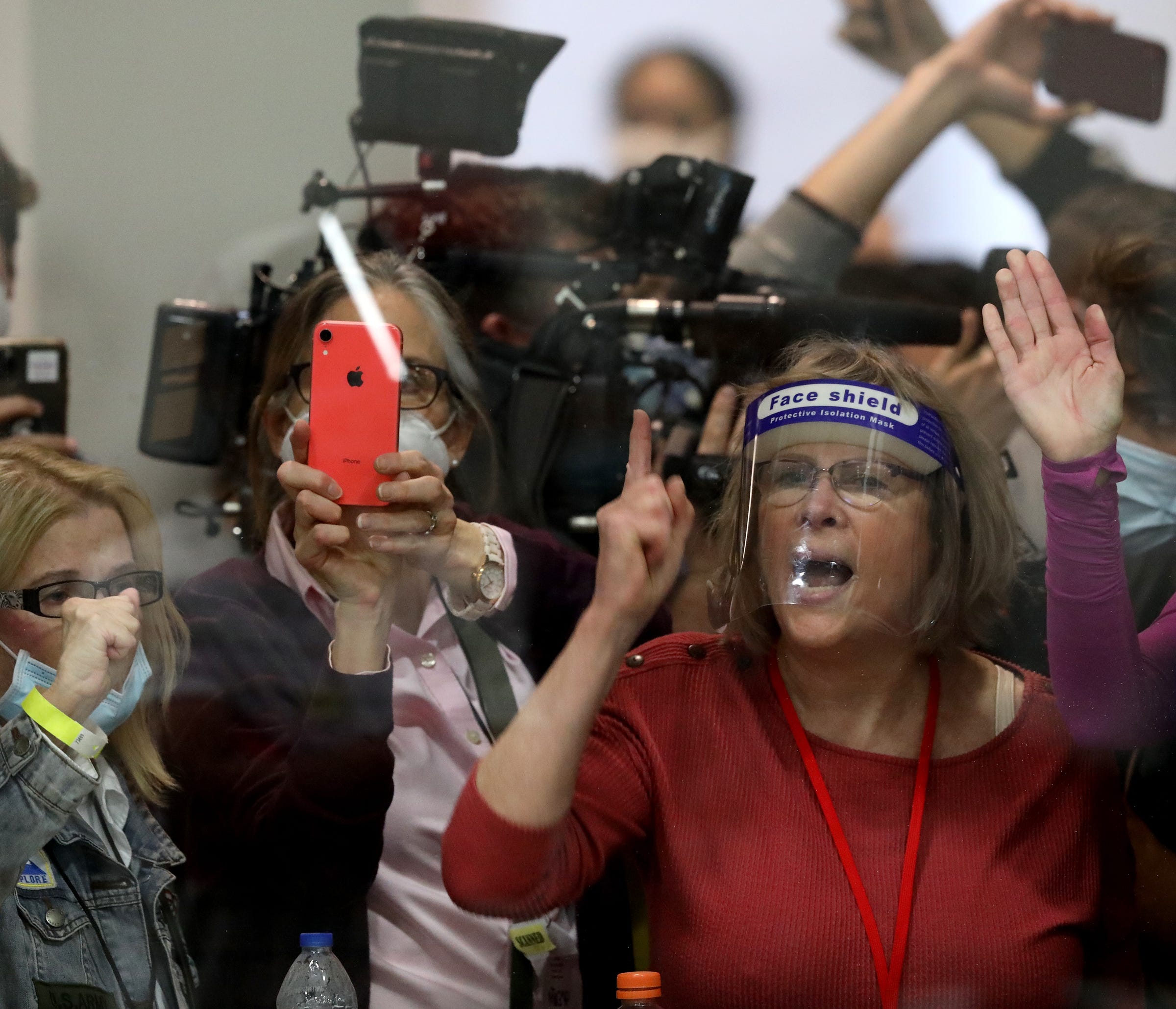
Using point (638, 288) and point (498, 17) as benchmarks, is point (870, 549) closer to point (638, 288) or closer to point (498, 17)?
point (638, 288)

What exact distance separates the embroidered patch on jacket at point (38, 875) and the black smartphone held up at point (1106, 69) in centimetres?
173

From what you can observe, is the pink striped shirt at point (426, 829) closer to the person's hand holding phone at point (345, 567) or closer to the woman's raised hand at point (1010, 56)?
the person's hand holding phone at point (345, 567)

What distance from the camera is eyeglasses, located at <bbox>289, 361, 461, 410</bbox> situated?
62.1 inches

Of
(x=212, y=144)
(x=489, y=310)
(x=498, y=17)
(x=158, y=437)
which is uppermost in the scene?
(x=498, y=17)

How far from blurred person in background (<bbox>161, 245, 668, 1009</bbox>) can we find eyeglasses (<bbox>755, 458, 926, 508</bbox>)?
202 millimetres

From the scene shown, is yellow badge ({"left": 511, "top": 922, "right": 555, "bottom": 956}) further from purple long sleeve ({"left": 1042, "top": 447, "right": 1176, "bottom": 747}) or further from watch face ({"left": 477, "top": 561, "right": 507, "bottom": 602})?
purple long sleeve ({"left": 1042, "top": 447, "right": 1176, "bottom": 747})

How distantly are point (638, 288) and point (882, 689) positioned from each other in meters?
0.66

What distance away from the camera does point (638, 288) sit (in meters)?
1.87

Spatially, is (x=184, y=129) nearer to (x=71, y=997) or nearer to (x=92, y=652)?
(x=92, y=652)

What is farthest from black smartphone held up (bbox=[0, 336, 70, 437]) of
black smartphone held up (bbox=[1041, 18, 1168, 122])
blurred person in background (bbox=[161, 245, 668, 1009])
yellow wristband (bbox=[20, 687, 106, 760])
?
black smartphone held up (bbox=[1041, 18, 1168, 122])

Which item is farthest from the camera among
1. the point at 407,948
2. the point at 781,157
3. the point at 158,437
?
the point at 781,157

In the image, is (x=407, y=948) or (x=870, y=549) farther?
(x=407, y=948)

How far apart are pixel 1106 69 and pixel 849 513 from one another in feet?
3.35

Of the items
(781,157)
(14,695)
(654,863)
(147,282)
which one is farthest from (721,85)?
(14,695)
